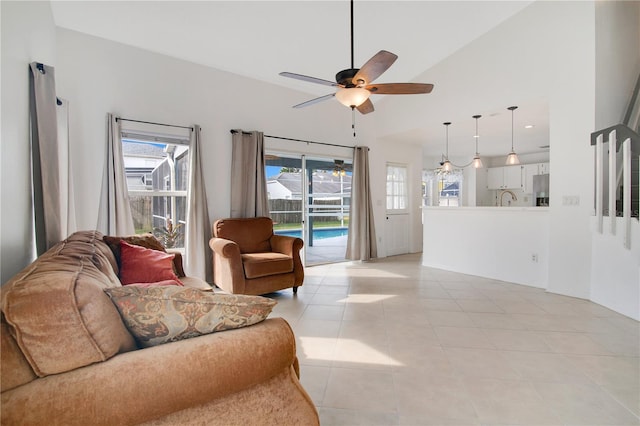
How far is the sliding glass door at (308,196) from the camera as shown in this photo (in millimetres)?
5191

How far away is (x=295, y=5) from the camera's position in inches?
125

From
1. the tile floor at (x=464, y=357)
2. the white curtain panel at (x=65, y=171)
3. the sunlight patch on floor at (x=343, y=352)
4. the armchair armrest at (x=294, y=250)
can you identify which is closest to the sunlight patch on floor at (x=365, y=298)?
the tile floor at (x=464, y=357)

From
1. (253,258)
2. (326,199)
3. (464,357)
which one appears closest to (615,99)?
(464,357)

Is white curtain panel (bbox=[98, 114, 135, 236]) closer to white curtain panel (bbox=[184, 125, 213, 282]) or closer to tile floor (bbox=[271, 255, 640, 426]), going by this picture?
white curtain panel (bbox=[184, 125, 213, 282])

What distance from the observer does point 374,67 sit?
2.19m

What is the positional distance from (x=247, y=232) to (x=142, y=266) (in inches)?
77.5

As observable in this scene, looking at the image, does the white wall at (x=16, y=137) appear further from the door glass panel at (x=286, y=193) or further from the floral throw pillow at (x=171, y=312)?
the door glass panel at (x=286, y=193)

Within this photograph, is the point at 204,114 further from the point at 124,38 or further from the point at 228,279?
the point at 228,279

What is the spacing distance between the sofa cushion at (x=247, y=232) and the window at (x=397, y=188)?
10.1 feet

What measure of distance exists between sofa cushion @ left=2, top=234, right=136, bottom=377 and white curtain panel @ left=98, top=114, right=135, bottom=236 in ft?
9.27

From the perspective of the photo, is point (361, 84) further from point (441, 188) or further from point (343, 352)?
point (441, 188)

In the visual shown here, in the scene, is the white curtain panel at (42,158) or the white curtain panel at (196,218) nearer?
the white curtain panel at (42,158)

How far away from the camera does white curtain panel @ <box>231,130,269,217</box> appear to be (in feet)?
14.2

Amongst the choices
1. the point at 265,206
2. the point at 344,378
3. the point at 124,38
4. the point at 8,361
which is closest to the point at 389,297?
the point at 344,378
